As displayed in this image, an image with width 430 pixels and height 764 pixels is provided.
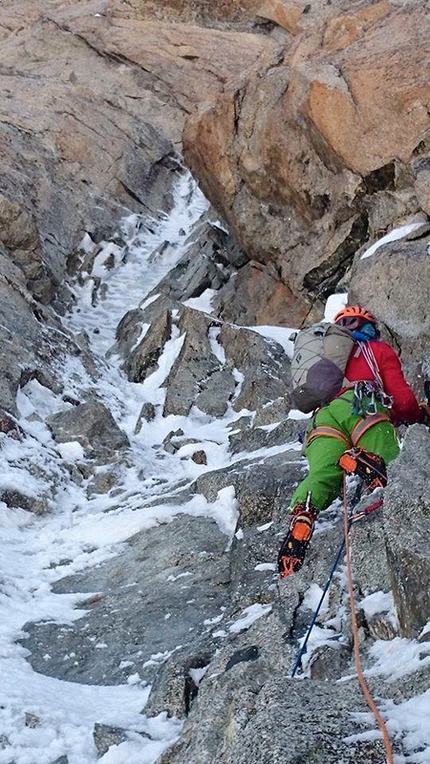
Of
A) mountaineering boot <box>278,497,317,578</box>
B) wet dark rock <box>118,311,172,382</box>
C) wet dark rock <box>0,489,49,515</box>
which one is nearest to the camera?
mountaineering boot <box>278,497,317,578</box>

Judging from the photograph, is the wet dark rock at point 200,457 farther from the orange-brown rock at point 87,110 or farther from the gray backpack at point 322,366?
the orange-brown rock at point 87,110

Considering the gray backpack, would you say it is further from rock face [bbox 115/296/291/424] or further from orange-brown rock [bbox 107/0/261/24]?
orange-brown rock [bbox 107/0/261/24]

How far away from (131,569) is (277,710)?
4.70 meters

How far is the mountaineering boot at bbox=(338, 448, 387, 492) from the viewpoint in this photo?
6.28 meters

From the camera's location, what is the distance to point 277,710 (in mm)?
3531

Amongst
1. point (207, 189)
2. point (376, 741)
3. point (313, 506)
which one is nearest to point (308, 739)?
point (376, 741)

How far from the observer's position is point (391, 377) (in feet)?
22.6

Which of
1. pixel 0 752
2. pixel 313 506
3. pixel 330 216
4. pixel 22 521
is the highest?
pixel 0 752

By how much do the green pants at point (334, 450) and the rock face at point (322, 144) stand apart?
25.1ft

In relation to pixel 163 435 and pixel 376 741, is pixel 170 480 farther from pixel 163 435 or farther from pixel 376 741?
pixel 376 741

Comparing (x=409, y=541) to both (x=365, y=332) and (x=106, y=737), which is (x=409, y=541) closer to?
(x=106, y=737)

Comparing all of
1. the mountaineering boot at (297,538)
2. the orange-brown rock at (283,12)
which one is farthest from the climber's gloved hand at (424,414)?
the orange-brown rock at (283,12)

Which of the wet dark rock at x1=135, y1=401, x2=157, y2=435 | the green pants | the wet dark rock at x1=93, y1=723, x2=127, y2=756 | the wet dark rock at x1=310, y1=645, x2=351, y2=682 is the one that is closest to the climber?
the green pants

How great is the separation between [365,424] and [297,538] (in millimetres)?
1117
